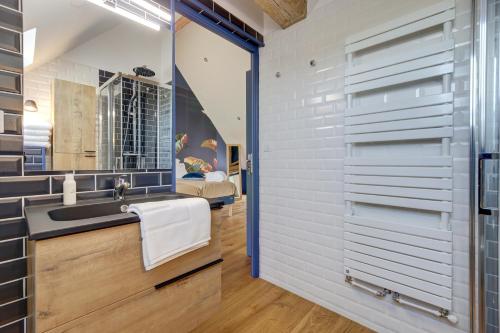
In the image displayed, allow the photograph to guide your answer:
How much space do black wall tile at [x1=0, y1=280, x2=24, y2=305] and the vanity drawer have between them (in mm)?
523

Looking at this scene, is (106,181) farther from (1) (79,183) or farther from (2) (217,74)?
(2) (217,74)

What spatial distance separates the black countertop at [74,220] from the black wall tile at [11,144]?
27cm

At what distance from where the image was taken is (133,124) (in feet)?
5.34

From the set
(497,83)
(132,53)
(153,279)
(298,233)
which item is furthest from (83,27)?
(497,83)

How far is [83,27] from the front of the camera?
53.7 inches

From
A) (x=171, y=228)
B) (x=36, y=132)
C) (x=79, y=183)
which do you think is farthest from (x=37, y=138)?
(x=171, y=228)

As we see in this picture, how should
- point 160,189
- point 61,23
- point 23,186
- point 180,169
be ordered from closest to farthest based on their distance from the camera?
point 23,186 → point 61,23 → point 160,189 → point 180,169

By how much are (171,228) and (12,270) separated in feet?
2.53

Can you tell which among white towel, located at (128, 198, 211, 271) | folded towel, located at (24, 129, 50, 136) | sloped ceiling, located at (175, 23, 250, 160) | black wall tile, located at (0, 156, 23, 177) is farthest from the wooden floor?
sloped ceiling, located at (175, 23, 250, 160)

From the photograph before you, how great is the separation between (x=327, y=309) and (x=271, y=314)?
17.2 inches

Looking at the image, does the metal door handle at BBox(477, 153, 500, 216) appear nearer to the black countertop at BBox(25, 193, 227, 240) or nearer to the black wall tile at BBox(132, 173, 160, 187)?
the black countertop at BBox(25, 193, 227, 240)

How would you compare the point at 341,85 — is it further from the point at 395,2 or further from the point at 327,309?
the point at 327,309

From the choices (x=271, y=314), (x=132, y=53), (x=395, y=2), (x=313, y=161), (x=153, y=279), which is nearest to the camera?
Result: (x=153, y=279)

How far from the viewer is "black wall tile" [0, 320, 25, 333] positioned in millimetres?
1064
